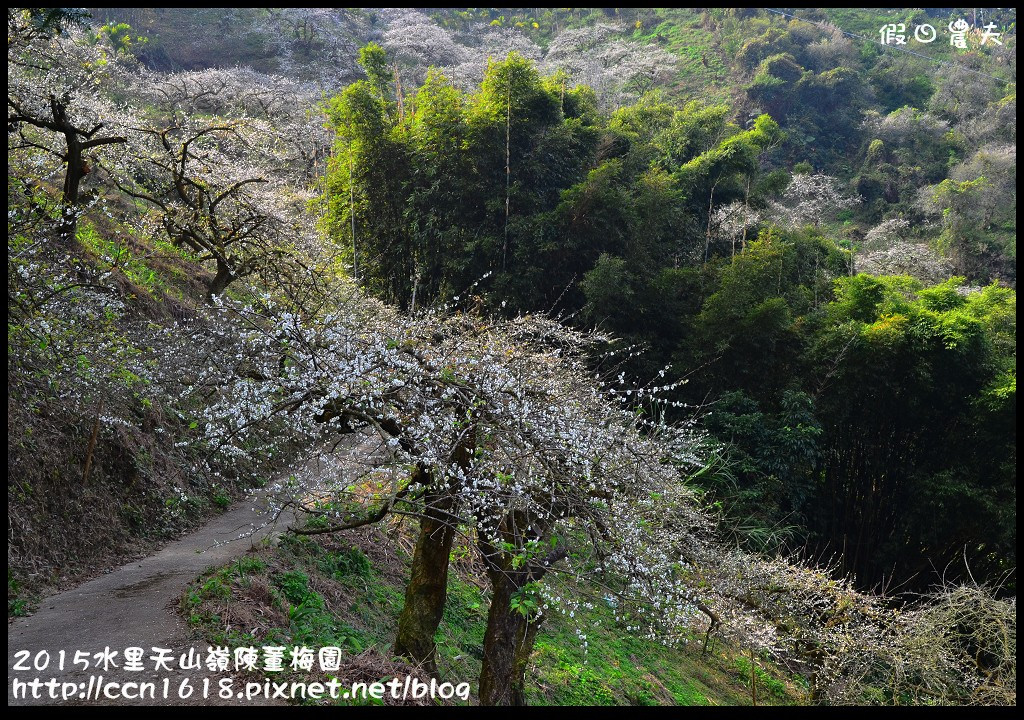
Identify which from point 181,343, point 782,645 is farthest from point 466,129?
point 782,645

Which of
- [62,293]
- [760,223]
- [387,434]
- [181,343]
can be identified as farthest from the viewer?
[760,223]

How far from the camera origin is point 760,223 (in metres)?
14.1

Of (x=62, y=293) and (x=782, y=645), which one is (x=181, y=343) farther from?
(x=782, y=645)

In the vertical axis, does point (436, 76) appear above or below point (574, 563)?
above

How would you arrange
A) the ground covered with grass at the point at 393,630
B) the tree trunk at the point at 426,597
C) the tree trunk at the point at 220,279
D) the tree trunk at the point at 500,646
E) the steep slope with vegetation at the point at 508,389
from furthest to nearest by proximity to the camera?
the tree trunk at the point at 220,279, the tree trunk at the point at 500,646, the tree trunk at the point at 426,597, the steep slope with vegetation at the point at 508,389, the ground covered with grass at the point at 393,630

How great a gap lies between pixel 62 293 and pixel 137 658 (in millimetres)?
3351

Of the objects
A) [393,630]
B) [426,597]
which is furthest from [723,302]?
[426,597]

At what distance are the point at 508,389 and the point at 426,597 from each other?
68.0 inches

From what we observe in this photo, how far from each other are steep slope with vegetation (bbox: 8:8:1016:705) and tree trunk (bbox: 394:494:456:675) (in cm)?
2

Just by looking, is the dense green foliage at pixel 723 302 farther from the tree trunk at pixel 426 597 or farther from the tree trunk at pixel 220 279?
the tree trunk at pixel 426 597

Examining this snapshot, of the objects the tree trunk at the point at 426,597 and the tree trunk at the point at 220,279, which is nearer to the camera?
the tree trunk at the point at 426,597

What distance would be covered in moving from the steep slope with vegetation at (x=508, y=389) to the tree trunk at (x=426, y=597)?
0.02 meters

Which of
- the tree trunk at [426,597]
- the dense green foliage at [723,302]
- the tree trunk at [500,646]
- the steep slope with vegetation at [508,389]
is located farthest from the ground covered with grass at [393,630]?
the dense green foliage at [723,302]

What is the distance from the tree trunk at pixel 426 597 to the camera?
4.68 m
